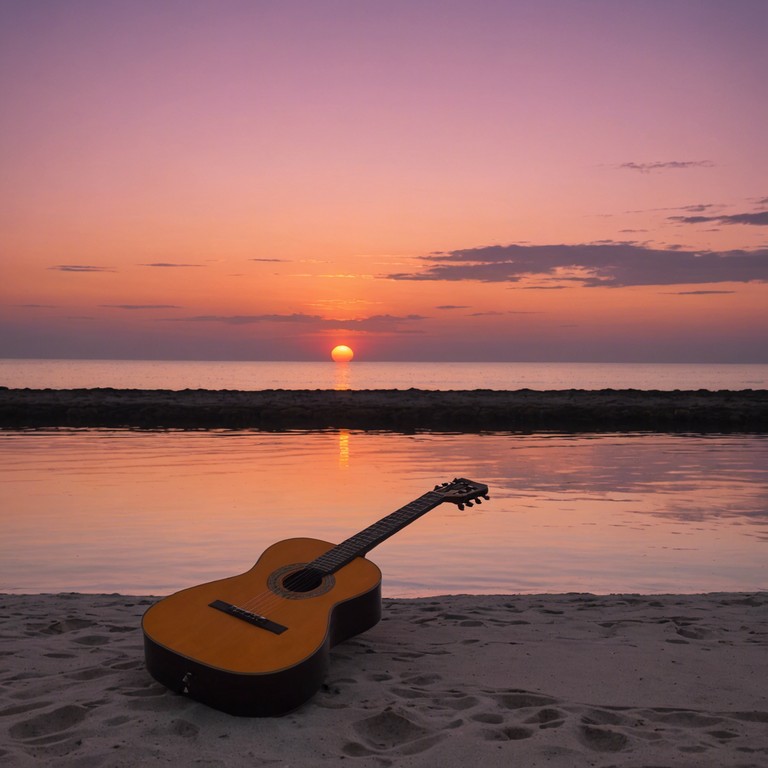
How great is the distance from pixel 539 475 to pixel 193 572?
8131mm

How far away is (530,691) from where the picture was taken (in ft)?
14.1

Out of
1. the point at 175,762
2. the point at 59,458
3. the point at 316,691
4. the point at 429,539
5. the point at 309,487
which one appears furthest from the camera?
the point at 59,458

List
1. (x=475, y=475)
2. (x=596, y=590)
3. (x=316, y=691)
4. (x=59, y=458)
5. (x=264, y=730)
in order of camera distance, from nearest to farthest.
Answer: (x=264, y=730) < (x=316, y=691) < (x=596, y=590) < (x=475, y=475) < (x=59, y=458)

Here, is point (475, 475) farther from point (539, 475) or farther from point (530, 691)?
point (530, 691)

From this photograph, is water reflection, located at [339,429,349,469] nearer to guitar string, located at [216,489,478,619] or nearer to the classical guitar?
guitar string, located at [216,489,478,619]

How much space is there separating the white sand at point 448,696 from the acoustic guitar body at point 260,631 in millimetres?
133

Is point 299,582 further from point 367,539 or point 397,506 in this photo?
point 397,506

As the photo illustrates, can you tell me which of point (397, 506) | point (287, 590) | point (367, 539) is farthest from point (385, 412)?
point (287, 590)

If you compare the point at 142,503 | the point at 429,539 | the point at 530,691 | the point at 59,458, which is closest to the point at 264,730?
the point at 530,691

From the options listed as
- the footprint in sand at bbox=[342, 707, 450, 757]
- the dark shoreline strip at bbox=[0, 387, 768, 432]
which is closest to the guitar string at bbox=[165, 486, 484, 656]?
the footprint in sand at bbox=[342, 707, 450, 757]

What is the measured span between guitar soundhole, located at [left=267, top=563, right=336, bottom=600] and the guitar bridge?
32 centimetres

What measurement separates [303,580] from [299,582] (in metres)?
0.03

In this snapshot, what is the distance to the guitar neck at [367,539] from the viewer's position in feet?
16.5

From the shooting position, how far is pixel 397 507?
10.6m
